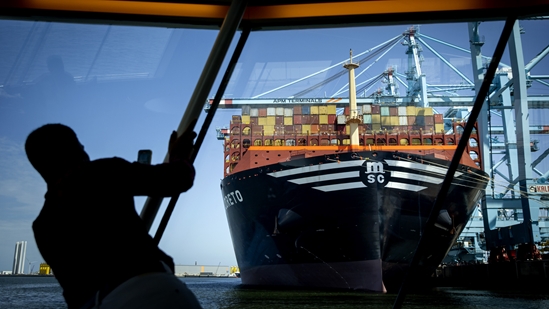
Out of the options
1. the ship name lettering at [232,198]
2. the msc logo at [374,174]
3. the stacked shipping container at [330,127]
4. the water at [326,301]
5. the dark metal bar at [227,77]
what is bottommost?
the water at [326,301]

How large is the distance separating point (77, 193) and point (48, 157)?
127mm

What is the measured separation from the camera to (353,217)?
1011cm

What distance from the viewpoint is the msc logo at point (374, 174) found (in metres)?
10.2

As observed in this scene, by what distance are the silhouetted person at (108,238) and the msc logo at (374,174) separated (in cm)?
963

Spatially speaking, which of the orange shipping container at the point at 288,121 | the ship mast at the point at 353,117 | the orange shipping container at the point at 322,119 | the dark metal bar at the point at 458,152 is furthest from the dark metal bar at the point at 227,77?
the orange shipping container at the point at 322,119

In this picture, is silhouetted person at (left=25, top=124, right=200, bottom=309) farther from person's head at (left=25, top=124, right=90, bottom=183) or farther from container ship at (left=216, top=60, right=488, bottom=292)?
container ship at (left=216, top=60, right=488, bottom=292)

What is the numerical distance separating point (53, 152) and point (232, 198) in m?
11.5

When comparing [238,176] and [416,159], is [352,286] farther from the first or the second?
[238,176]

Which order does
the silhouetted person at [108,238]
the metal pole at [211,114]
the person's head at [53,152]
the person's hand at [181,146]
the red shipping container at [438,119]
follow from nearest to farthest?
the silhouetted person at [108,238], the person's head at [53,152], the person's hand at [181,146], the metal pole at [211,114], the red shipping container at [438,119]

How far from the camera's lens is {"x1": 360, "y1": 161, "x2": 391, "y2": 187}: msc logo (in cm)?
1016

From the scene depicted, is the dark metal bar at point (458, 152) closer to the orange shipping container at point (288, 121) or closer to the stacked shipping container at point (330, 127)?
the stacked shipping container at point (330, 127)

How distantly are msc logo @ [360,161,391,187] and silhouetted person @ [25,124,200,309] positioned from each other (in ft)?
31.6

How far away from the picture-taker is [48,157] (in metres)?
0.82

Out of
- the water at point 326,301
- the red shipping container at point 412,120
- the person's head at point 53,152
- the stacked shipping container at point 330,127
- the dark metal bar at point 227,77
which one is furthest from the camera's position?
the red shipping container at point 412,120
